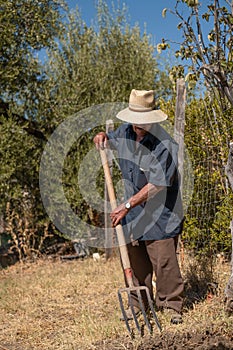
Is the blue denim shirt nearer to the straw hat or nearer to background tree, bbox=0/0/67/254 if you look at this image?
the straw hat

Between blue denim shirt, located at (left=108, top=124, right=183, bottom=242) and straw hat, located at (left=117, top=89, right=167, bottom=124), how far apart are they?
Answer: 0.12m

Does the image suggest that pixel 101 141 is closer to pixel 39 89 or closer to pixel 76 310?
pixel 76 310

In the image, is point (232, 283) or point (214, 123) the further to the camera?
point (214, 123)

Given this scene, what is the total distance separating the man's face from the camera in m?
4.07

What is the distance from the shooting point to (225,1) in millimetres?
4566

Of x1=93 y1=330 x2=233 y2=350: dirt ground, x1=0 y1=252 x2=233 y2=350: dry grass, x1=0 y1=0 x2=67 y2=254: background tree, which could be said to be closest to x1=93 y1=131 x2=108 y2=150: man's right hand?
x1=0 y1=252 x2=233 y2=350: dry grass

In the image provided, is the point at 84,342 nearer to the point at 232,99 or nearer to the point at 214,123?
the point at 232,99

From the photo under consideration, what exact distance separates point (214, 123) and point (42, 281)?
9.31 ft

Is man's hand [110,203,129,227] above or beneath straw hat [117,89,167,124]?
beneath

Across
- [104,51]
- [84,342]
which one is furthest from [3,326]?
[104,51]

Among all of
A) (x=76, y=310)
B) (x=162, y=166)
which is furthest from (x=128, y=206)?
(x=76, y=310)

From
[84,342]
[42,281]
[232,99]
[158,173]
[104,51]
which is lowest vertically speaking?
[42,281]

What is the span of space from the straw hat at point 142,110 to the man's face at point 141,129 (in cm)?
7

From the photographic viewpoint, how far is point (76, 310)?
4.82 m
